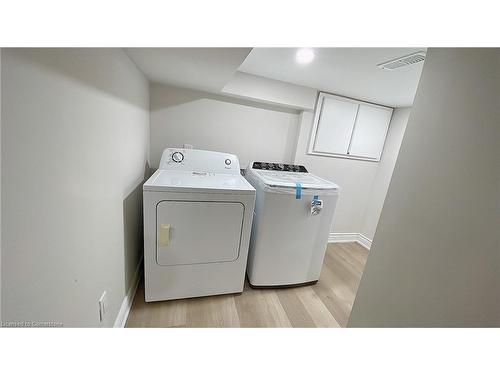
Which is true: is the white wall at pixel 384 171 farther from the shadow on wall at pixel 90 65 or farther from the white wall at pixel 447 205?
the shadow on wall at pixel 90 65

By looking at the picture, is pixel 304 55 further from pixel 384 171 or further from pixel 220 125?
pixel 384 171

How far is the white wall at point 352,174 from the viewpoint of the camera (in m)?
2.50

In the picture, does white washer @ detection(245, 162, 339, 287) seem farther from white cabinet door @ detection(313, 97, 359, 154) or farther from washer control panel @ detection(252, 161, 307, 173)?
white cabinet door @ detection(313, 97, 359, 154)

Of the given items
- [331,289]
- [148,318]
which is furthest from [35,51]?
[331,289]

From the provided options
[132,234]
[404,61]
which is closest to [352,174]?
[404,61]

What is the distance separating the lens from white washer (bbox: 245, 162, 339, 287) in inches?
64.7

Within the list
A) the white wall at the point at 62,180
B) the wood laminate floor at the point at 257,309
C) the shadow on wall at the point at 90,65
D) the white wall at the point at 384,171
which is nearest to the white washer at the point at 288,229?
the wood laminate floor at the point at 257,309

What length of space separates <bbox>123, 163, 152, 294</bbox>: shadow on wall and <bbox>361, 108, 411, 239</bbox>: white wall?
3069mm

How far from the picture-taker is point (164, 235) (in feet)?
4.53

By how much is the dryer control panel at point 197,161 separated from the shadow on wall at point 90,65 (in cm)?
58

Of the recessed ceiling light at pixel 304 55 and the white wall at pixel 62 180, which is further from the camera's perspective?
the recessed ceiling light at pixel 304 55

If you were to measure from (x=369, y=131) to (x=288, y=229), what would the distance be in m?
2.04
